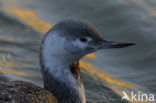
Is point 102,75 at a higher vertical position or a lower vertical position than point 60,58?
lower

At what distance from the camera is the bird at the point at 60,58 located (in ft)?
15.4

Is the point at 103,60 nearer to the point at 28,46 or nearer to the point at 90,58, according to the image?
the point at 90,58

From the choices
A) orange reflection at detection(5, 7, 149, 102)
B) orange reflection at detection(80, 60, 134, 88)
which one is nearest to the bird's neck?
orange reflection at detection(5, 7, 149, 102)

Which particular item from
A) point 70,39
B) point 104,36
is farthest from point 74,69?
point 104,36

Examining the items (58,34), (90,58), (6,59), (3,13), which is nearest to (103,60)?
(90,58)

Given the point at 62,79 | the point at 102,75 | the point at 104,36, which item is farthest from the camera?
the point at 104,36

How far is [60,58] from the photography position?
4.80 meters

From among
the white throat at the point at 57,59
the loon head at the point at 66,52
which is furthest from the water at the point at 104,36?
the white throat at the point at 57,59

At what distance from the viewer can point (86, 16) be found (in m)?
8.75

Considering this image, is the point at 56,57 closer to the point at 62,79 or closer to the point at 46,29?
the point at 62,79

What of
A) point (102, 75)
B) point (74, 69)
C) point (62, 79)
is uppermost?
point (74, 69)

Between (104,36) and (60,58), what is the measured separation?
350 centimetres

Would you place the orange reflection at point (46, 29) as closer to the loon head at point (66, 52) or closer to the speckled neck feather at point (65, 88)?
the speckled neck feather at point (65, 88)

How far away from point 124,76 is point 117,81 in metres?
0.23
